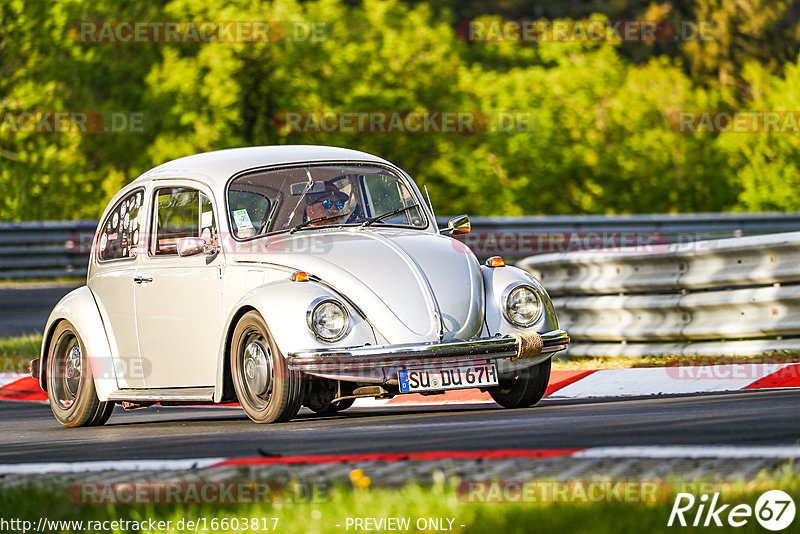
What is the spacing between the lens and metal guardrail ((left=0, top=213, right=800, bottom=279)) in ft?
76.8

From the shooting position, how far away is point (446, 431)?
7590 millimetres

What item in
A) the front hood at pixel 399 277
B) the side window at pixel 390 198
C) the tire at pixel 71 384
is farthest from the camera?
the tire at pixel 71 384

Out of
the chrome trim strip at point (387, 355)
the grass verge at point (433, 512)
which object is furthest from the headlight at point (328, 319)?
the grass verge at point (433, 512)

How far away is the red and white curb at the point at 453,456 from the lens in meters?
6.05

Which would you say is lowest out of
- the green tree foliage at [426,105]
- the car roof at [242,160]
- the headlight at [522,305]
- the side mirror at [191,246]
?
the headlight at [522,305]

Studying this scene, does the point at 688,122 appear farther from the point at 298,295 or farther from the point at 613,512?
the point at 613,512

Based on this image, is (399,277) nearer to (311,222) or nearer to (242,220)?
(311,222)

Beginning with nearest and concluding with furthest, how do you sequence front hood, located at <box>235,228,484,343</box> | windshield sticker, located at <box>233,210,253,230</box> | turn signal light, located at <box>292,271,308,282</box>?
front hood, located at <box>235,228,484,343</box>, turn signal light, located at <box>292,271,308,282</box>, windshield sticker, located at <box>233,210,253,230</box>

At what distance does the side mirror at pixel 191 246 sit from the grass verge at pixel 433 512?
3.99m

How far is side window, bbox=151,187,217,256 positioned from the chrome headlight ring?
196 cm

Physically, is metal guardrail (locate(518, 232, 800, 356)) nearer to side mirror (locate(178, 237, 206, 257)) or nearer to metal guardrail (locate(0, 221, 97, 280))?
side mirror (locate(178, 237, 206, 257))

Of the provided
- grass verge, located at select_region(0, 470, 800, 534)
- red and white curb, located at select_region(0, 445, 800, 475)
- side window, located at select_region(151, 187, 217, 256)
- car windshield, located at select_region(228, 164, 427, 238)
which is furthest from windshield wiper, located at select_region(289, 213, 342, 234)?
grass verge, located at select_region(0, 470, 800, 534)

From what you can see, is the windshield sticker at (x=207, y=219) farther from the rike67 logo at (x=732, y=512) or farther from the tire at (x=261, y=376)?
the rike67 logo at (x=732, y=512)

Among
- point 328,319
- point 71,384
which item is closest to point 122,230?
point 71,384
